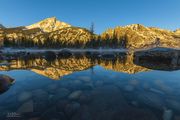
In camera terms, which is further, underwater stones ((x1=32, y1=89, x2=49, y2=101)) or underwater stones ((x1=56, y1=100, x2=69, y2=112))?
underwater stones ((x1=32, y1=89, x2=49, y2=101))

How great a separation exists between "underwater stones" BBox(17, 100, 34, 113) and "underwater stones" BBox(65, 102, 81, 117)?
2777mm

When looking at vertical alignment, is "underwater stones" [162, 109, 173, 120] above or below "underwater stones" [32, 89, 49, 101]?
below

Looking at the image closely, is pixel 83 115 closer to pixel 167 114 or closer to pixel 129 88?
pixel 167 114

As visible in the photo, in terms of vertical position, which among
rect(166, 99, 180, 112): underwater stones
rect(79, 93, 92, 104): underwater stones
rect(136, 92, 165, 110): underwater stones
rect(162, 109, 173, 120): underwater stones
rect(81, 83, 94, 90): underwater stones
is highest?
rect(81, 83, 94, 90): underwater stones

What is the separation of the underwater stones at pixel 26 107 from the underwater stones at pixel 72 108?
2777 millimetres

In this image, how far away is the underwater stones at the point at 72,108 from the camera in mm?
13989

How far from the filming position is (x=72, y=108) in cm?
1466

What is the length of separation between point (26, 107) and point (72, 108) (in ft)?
12.4

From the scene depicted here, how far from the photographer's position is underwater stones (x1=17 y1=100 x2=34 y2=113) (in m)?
14.4

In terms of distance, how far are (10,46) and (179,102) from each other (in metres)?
152

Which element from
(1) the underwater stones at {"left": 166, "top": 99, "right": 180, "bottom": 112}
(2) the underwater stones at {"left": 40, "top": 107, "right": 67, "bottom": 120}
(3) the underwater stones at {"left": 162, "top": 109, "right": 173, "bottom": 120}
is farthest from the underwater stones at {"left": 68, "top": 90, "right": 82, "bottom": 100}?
(1) the underwater stones at {"left": 166, "top": 99, "right": 180, "bottom": 112}

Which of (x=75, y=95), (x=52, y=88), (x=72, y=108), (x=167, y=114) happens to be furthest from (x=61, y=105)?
(x=167, y=114)

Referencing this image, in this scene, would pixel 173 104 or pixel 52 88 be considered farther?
pixel 52 88

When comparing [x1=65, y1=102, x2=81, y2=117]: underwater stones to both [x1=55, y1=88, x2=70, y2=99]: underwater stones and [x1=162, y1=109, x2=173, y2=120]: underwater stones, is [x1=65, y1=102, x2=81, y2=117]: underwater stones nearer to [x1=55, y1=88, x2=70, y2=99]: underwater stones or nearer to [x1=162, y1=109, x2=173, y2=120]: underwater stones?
[x1=55, y1=88, x2=70, y2=99]: underwater stones
